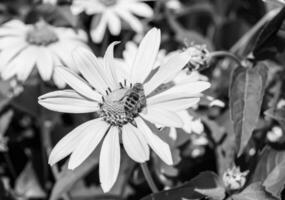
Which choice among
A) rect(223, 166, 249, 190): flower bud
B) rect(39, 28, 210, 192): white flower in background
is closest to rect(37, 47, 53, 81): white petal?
rect(39, 28, 210, 192): white flower in background

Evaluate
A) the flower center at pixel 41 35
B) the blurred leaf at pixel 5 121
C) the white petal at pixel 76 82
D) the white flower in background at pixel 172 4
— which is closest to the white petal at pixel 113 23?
the flower center at pixel 41 35

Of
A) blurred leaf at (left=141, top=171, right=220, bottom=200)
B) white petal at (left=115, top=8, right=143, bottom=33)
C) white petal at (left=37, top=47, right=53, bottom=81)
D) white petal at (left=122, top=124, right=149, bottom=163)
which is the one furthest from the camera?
white petal at (left=115, top=8, right=143, bottom=33)

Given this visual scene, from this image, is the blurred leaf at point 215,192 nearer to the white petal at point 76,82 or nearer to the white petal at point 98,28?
the white petal at point 76,82

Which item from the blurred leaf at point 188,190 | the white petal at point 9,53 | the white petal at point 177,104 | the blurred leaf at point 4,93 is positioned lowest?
the blurred leaf at point 188,190

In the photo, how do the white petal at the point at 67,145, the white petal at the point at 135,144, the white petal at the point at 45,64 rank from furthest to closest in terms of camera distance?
the white petal at the point at 45,64, the white petal at the point at 67,145, the white petal at the point at 135,144

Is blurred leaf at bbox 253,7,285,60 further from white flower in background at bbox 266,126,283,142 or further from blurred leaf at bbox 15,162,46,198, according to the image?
blurred leaf at bbox 15,162,46,198

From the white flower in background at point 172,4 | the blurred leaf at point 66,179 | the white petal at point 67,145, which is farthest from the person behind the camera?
the white flower in background at point 172,4

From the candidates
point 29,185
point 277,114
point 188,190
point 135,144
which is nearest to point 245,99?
point 277,114

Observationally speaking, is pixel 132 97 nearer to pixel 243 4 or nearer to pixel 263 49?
pixel 263 49
